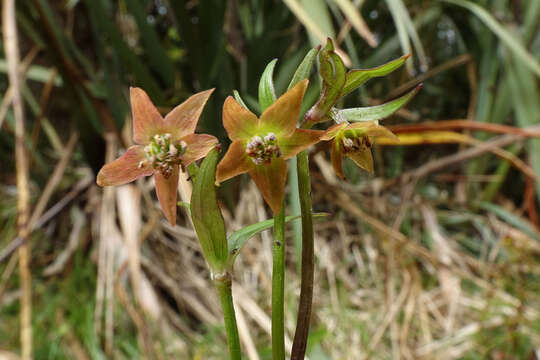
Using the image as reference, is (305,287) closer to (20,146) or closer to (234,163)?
(234,163)

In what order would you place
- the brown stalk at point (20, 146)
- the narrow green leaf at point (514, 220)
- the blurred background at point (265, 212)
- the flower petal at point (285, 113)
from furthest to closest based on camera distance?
the narrow green leaf at point (514, 220) → the blurred background at point (265, 212) → the brown stalk at point (20, 146) → the flower petal at point (285, 113)

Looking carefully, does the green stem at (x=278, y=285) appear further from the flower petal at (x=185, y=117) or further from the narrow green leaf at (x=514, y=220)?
the narrow green leaf at (x=514, y=220)

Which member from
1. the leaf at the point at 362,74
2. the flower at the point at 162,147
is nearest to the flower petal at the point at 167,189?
the flower at the point at 162,147

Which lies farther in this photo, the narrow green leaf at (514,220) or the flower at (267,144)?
the narrow green leaf at (514,220)

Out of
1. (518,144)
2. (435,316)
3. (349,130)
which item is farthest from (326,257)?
(349,130)

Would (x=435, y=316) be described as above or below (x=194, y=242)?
below

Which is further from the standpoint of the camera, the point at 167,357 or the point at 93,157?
the point at 93,157

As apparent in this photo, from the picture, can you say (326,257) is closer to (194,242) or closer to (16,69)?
(194,242)

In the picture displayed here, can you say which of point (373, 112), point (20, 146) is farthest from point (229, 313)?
point (20, 146)
